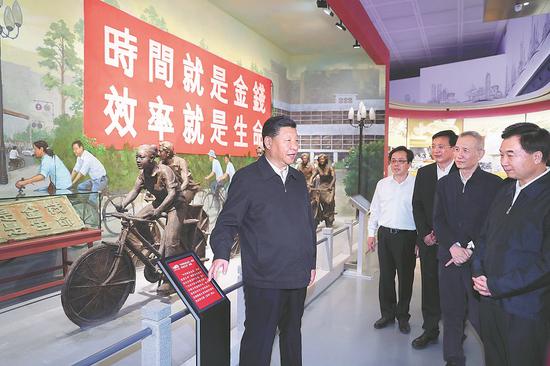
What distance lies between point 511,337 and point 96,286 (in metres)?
2.32

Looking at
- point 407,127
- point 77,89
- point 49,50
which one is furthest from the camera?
point 407,127

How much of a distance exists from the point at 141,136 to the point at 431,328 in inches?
99.9

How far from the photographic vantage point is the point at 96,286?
2.56 meters

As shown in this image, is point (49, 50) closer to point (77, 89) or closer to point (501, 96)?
point (77, 89)

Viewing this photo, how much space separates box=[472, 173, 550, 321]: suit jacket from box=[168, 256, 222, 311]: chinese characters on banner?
3.86 ft

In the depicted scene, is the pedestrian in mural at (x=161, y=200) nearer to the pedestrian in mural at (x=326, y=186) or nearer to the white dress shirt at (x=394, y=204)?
the white dress shirt at (x=394, y=204)

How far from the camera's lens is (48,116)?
2262 mm

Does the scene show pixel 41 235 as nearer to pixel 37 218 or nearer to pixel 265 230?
pixel 37 218

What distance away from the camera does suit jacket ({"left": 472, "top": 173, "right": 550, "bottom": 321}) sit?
153 centimetres

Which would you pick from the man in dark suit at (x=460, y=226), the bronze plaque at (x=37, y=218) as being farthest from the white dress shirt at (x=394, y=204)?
the bronze plaque at (x=37, y=218)

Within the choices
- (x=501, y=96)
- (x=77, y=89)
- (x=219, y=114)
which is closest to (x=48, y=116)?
(x=77, y=89)

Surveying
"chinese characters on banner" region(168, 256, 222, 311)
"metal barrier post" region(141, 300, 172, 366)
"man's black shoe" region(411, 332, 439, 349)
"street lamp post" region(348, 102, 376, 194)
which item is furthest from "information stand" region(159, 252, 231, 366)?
"street lamp post" region(348, 102, 376, 194)

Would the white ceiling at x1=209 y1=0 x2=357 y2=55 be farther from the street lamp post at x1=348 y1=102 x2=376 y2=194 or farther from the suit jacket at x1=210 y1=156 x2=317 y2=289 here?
the suit jacket at x1=210 y1=156 x2=317 y2=289

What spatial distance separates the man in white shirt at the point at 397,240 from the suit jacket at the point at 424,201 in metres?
0.14
